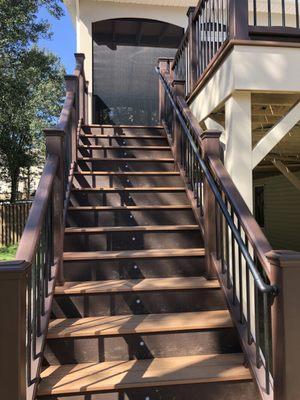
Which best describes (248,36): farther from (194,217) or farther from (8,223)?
(8,223)

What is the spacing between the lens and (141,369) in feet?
7.81

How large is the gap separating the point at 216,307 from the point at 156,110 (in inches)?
245

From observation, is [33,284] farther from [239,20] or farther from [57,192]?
[239,20]

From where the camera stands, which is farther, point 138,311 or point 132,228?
point 132,228

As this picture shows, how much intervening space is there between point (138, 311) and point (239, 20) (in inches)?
97.9

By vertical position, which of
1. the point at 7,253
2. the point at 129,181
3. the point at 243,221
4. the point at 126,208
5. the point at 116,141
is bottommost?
the point at 7,253

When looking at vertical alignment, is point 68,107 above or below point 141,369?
above

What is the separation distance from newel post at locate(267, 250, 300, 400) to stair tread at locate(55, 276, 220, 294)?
0.93 meters

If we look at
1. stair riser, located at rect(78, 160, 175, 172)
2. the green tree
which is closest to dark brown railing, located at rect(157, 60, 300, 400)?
stair riser, located at rect(78, 160, 175, 172)

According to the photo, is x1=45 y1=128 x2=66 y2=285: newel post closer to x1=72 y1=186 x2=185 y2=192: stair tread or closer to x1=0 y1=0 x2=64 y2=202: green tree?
x1=72 y1=186 x2=185 y2=192: stair tread

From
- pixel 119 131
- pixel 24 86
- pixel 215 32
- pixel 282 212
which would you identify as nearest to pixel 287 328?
pixel 215 32

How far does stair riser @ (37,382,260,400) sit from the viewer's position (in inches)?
86.4

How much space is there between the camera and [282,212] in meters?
10.3

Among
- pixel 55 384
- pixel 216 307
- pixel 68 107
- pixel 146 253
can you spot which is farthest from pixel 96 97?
pixel 55 384
